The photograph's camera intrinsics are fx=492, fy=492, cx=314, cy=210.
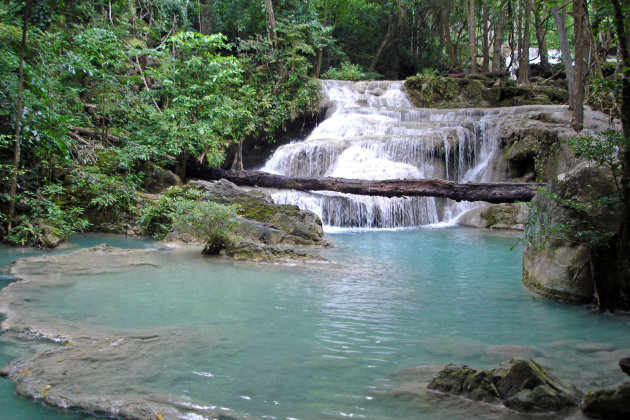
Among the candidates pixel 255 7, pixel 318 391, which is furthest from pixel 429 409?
pixel 255 7

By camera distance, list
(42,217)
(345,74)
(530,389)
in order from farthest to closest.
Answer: (345,74) < (42,217) < (530,389)

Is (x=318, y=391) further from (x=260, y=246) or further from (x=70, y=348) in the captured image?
(x=260, y=246)

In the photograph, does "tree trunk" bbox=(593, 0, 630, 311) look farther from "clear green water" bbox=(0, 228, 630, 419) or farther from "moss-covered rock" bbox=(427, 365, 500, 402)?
"moss-covered rock" bbox=(427, 365, 500, 402)

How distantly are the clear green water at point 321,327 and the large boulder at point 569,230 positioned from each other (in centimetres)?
31

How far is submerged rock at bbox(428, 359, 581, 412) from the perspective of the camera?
2.77 meters

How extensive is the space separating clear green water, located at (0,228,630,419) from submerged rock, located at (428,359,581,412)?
25 cm

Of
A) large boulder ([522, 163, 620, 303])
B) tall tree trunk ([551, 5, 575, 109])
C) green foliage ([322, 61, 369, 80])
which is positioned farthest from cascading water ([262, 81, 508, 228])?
large boulder ([522, 163, 620, 303])

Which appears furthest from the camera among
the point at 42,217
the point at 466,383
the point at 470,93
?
the point at 470,93

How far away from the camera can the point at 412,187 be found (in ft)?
37.2

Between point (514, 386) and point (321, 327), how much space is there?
6.54 ft

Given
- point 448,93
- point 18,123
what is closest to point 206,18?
point 448,93

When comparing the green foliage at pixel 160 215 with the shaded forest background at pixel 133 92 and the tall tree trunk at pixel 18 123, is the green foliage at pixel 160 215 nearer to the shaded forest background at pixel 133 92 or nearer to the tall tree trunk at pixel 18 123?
the shaded forest background at pixel 133 92

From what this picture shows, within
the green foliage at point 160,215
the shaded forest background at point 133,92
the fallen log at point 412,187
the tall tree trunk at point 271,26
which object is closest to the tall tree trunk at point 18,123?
the shaded forest background at point 133,92

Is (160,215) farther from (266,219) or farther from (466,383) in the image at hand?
(466,383)
